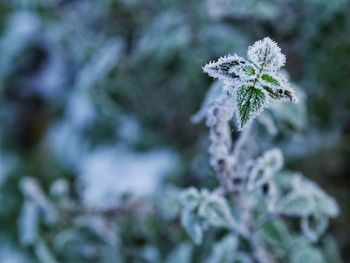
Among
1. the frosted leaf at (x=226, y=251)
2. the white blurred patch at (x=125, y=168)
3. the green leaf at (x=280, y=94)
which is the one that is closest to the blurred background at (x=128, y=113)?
the white blurred patch at (x=125, y=168)

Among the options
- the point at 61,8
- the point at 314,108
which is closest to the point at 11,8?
the point at 61,8

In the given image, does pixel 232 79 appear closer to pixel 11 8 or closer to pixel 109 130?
pixel 109 130

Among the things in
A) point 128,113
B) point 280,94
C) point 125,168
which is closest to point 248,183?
point 280,94

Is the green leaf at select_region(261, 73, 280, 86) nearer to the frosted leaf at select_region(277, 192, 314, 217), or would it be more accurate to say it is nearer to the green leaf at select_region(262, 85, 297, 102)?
Answer: the green leaf at select_region(262, 85, 297, 102)

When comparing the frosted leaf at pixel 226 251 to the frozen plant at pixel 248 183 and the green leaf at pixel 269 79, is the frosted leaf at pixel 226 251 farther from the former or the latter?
the green leaf at pixel 269 79

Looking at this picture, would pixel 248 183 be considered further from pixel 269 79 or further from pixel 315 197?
pixel 269 79

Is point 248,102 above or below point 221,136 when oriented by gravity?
below

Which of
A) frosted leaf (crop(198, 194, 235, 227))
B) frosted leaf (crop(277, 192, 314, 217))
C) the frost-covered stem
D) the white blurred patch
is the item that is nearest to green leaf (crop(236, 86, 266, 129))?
the frost-covered stem

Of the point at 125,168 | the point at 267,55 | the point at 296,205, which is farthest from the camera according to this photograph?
the point at 125,168
